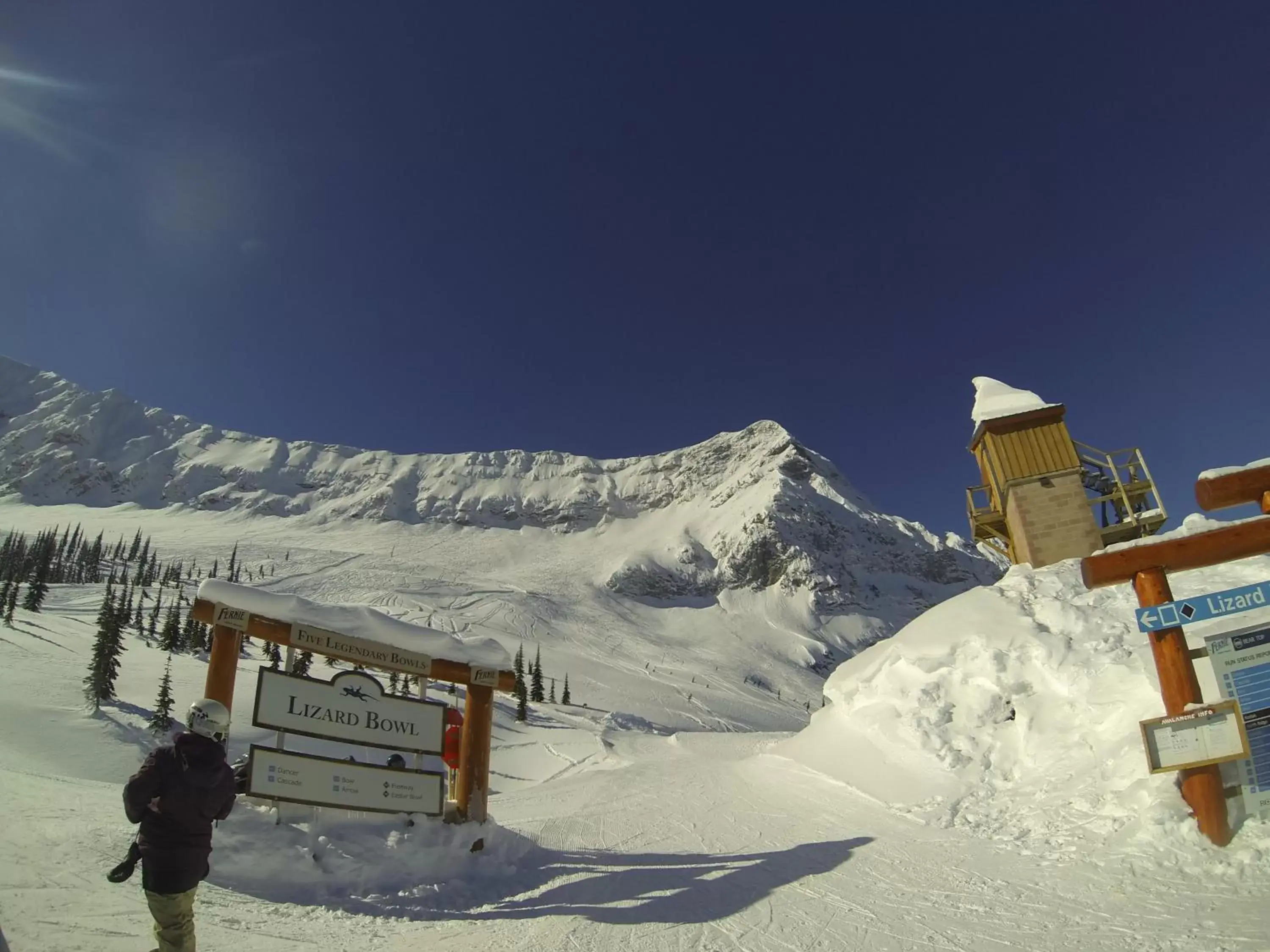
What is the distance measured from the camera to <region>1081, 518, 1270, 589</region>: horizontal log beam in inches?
269

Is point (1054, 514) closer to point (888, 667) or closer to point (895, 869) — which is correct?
point (888, 667)

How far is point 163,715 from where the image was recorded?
19156 millimetres

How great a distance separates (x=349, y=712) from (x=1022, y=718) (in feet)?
28.8

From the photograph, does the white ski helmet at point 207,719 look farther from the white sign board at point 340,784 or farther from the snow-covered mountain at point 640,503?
the snow-covered mountain at point 640,503

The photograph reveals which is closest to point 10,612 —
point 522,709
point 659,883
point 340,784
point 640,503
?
point 522,709

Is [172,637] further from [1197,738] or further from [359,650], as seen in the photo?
[1197,738]

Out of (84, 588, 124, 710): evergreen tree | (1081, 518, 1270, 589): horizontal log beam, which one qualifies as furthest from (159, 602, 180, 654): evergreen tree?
(1081, 518, 1270, 589): horizontal log beam

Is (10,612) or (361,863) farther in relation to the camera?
(10,612)

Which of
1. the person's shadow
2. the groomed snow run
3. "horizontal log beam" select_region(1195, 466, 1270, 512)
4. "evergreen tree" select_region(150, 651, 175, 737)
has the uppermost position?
"horizontal log beam" select_region(1195, 466, 1270, 512)

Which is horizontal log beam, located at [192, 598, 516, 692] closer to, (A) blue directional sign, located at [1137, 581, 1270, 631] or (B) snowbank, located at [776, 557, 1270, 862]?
(B) snowbank, located at [776, 557, 1270, 862]

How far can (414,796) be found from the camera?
7406mm

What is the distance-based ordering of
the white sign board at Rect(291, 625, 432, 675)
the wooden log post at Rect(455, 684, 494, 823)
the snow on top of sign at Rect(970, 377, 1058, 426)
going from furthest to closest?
the snow on top of sign at Rect(970, 377, 1058, 426)
the wooden log post at Rect(455, 684, 494, 823)
the white sign board at Rect(291, 625, 432, 675)

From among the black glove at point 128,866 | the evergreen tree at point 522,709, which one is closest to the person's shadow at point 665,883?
the black glove at point 128,866

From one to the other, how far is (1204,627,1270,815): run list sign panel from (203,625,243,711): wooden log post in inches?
378
